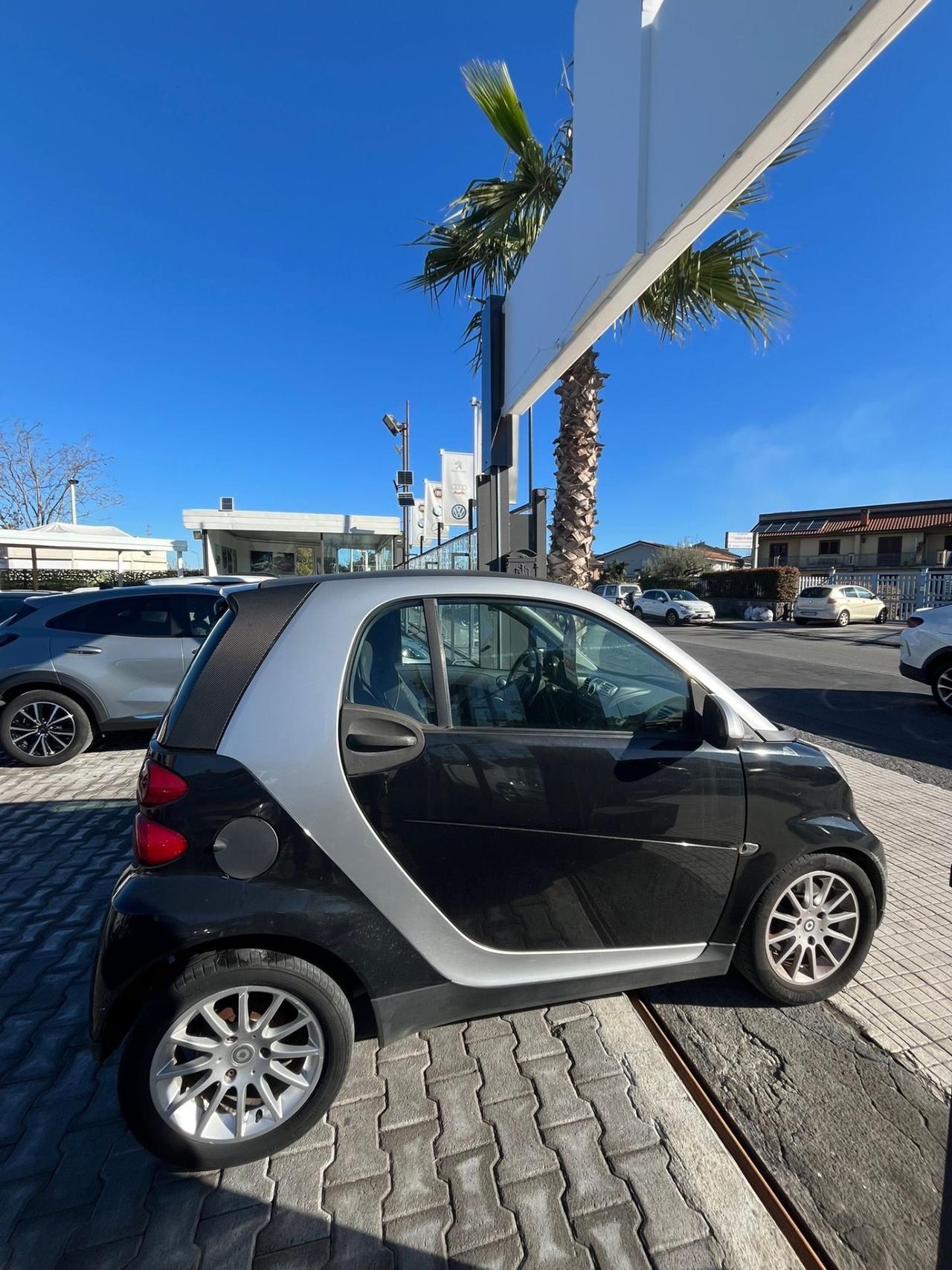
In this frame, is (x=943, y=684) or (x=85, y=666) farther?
(x=943, y=684)

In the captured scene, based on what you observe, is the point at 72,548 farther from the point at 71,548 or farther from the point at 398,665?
the point at 398,665

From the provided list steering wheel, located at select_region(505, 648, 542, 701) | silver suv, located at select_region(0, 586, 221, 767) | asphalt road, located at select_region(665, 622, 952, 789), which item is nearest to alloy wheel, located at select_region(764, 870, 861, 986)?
steering wheel, located at select_region(505, 648, 542, 701)

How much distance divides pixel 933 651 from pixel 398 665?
8.45 m

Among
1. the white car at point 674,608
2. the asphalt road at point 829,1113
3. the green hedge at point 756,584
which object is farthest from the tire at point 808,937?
the green hedge at point 756,584

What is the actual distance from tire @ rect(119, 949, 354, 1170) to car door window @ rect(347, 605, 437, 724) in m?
0.80

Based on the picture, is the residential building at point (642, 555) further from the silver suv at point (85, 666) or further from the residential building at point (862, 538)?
the silver suv at point (85, 666)

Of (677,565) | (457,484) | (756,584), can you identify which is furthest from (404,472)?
(677,565)

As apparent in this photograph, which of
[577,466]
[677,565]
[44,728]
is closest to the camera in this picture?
[44,728]

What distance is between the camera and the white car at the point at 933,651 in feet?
25.6

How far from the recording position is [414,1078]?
2.11 m

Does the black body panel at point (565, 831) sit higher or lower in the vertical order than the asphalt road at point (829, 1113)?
higher

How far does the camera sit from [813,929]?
7.74ft

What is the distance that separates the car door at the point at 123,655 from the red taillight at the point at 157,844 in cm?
421

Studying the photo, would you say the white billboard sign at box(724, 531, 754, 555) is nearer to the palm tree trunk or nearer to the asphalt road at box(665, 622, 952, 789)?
the asphalt road at box(665, 622, 952, 789)
